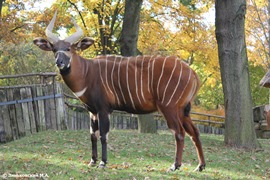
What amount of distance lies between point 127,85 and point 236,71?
13.9 ft

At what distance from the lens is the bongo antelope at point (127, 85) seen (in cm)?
593

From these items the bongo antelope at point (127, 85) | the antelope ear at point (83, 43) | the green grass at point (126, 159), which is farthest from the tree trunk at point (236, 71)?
the antelope ear at point (83, 43)

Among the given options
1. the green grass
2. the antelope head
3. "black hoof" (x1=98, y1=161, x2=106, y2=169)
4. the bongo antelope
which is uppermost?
the antelope head

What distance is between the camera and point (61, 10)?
1681 cm

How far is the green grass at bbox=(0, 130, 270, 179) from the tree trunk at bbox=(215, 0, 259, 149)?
42 cm

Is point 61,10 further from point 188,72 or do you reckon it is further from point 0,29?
point 188,72

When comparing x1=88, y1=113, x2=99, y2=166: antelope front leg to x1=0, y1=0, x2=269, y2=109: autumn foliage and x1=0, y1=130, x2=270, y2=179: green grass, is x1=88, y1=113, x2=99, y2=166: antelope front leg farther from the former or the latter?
x1=0, y1=0, x2=269, y2=109: autumn foliage

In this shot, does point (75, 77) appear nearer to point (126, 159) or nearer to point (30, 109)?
point (126, 159)

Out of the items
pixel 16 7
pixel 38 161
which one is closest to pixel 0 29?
pixel 16 7

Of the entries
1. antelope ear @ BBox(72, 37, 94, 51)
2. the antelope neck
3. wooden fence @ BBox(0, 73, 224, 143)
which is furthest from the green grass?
antelope ear @ BBox(72, 37, 94, 51)

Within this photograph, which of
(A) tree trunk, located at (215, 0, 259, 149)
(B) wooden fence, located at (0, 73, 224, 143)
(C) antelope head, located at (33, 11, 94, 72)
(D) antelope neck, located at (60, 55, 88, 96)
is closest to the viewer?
(C) antelope head, located at (33, 11, 94, 72)

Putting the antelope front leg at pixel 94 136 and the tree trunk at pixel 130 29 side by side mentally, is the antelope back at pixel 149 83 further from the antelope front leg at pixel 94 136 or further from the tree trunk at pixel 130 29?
the tree trunk at pixel 130 29

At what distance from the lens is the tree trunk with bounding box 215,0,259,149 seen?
9.52 metres

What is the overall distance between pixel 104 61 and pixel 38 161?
1753mm
